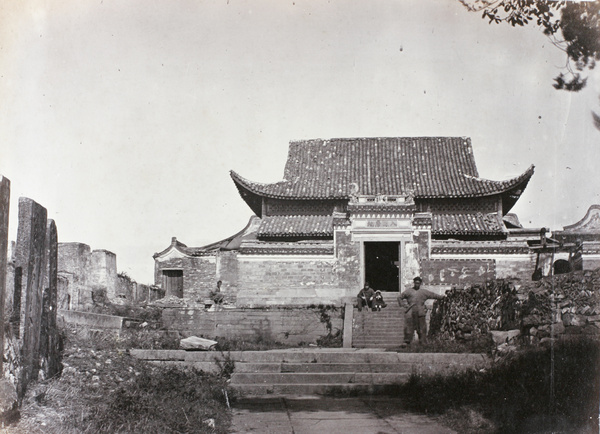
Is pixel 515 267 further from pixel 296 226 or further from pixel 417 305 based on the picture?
pixel 417 305

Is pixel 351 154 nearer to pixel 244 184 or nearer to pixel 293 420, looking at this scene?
pixel 244 184

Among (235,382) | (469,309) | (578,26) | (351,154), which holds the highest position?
(351,154)

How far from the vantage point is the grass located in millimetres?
5910

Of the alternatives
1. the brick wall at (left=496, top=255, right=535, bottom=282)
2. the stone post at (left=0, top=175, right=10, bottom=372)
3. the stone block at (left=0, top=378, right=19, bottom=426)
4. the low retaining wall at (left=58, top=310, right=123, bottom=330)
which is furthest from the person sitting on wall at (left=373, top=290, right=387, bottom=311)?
the stone post at (left=0, top=175, right=10, bottom=372)

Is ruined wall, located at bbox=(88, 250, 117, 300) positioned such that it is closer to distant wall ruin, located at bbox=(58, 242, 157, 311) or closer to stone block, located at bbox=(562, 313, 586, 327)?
distant wall ruin, located at bbox=(58, 242, 157, 311)

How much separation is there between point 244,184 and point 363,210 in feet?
19.7

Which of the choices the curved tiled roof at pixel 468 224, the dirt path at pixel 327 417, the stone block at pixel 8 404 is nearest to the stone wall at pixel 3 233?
the stone block at pixel 8 404

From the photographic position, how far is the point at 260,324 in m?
15.9

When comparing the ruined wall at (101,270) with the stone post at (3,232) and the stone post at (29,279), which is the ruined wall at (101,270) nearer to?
the stone post at (29,279)

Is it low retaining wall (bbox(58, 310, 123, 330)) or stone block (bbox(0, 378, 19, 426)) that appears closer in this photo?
stone block (bbox(0, 378, 19, 426))

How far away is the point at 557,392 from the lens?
22.2ft

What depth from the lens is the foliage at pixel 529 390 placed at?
6.14 metres

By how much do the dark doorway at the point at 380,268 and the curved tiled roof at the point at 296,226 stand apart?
7.20 feet

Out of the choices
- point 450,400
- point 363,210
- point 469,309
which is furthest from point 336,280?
point 450,400
